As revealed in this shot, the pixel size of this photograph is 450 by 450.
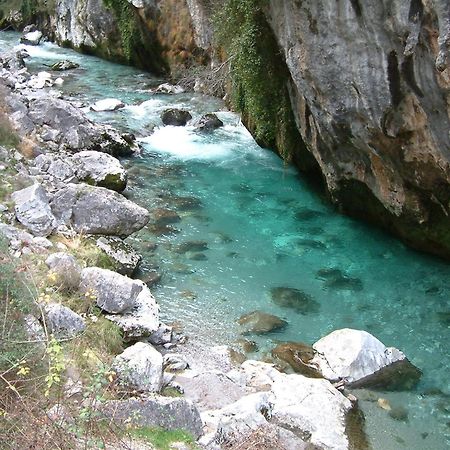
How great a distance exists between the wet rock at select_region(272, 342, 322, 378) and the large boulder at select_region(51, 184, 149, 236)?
11.1 feet

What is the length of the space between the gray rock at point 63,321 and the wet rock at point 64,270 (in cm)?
69

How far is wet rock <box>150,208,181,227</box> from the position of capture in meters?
11.1

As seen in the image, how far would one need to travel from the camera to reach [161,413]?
5.35 metres

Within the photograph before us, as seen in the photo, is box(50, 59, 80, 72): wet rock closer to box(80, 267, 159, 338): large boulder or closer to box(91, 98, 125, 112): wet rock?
box(91, 98, 125, 112): wet rock

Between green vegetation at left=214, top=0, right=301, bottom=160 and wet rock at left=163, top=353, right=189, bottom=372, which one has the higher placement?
green vegetation at left=214, top=0, right=301, bottom=160

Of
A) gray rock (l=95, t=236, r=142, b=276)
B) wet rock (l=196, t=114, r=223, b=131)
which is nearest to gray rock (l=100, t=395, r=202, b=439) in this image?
gray rock (l=95, t=236, r=142, b=276)

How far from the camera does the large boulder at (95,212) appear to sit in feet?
31.5

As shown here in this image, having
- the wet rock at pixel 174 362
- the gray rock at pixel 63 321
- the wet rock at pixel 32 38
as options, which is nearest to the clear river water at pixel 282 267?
the wet rock at pixel 174 362

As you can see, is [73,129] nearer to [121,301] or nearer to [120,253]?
[120,253]

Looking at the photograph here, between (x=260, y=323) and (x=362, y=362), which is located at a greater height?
(x=362, y=362)

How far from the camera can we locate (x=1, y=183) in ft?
32.0

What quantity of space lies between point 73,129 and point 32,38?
1970cm

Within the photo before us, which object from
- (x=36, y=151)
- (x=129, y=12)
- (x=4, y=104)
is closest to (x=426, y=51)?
(x=36, y=151)

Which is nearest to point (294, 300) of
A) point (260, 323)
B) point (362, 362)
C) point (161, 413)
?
point (260, 323)
